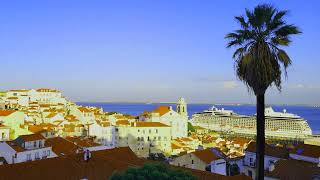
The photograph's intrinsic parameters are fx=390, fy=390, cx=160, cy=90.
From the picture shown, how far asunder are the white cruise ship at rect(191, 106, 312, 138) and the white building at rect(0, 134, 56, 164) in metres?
115

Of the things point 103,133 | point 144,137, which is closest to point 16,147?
point 103,133

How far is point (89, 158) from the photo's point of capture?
26109mm

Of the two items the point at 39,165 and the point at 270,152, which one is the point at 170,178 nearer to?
the point at 39,165

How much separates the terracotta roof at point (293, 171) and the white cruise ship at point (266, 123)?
114719 millimetres

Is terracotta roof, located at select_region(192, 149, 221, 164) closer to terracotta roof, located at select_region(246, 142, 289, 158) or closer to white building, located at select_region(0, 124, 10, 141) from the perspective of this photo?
terracotta roof, located at select_region(246, 142, 289, 158)

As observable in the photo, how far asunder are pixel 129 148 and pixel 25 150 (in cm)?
1378

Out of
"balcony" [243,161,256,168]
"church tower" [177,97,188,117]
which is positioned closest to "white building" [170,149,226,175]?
"balcony" [243,161,256,168]

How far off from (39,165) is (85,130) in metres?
57.0

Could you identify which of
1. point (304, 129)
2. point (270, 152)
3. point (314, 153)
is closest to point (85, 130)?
point (270, 152)

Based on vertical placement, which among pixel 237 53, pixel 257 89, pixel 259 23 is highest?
pixel 259 23

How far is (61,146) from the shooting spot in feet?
150

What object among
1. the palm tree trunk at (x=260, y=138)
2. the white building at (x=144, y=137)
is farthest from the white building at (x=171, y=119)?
the palm tree trunk at (x=260, y=138)

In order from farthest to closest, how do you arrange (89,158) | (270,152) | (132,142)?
1. (132,142)
2. (270,152)
3. (89,158)

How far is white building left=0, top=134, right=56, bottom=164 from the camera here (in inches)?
1585
